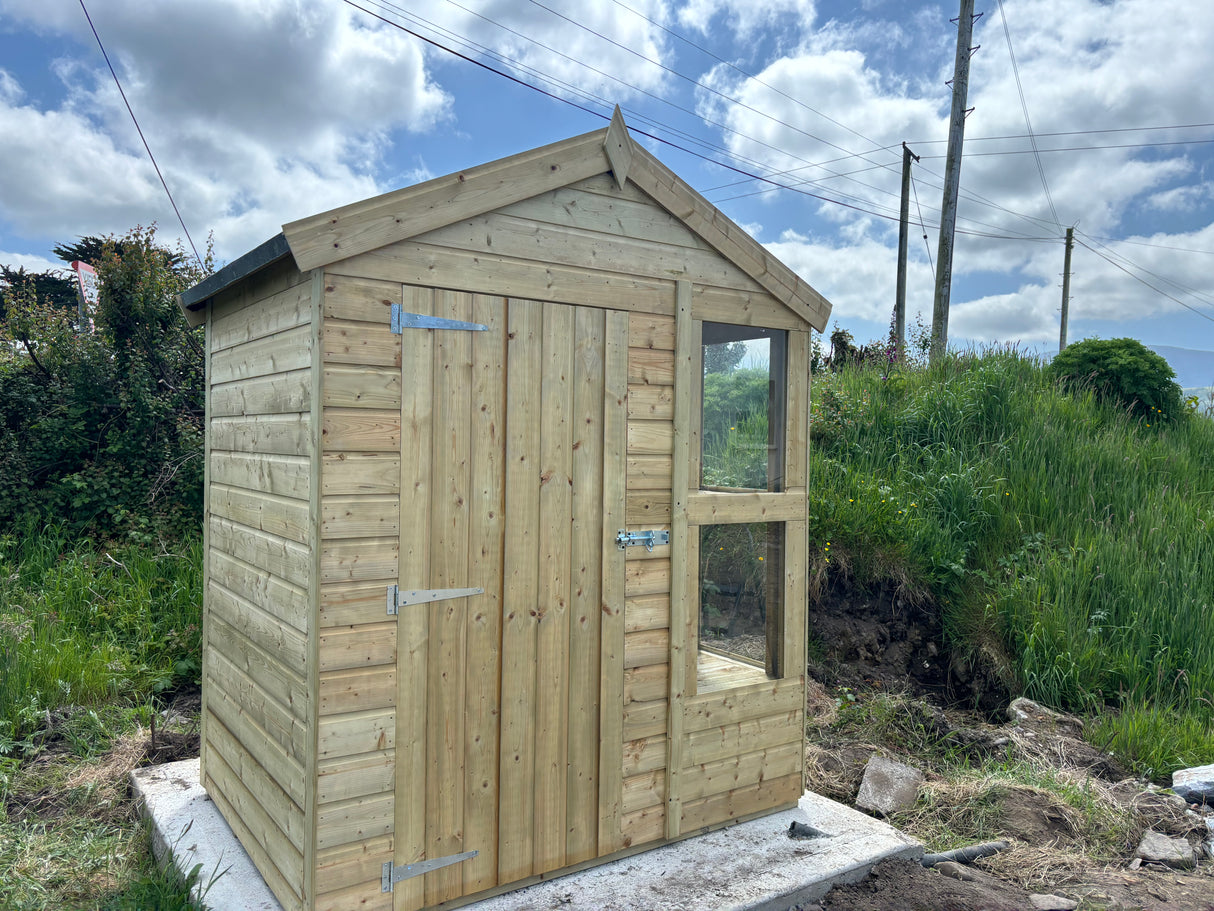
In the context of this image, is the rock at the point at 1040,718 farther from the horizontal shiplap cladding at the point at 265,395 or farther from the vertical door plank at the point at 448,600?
the horizontal shiplap cladding at the point at 265,395

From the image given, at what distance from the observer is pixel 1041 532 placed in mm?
7164

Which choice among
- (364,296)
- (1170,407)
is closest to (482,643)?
(364,296)

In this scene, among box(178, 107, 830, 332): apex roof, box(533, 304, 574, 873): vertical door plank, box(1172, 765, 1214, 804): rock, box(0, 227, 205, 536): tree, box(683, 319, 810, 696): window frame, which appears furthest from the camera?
box(0, 227, 205, 536): tree

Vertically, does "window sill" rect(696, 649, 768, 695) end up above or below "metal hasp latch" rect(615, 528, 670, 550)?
below

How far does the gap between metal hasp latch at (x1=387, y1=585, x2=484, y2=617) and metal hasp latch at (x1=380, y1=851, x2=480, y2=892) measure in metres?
0.89

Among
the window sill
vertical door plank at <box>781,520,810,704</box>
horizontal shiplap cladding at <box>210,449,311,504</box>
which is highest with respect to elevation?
horizontal shiplap cladding at <box>210,449,311,504</box>

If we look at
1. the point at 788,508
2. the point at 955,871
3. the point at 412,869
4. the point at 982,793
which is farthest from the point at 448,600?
the point at 982,793

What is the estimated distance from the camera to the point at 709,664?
372 cm

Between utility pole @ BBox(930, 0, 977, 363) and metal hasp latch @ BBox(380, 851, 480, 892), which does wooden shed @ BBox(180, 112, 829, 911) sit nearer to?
metal hasp latch @ BBox(380, 851, 480, 892)

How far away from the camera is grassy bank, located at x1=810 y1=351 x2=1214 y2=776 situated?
5.86m

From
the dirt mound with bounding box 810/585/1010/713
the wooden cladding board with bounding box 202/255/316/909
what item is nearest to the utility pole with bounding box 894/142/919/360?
the dirt mound with bounding box 810/585/1010/713

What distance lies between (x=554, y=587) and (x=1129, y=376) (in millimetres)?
9077

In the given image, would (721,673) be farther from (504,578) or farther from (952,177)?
(952,177)

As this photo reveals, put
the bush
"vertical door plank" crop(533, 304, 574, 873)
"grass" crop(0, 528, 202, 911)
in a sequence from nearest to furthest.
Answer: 1. "vertical door plank" crop(533, 304, 574, 873)
2. "grass" crop(0, 528, 202, 911)
3. the bush
